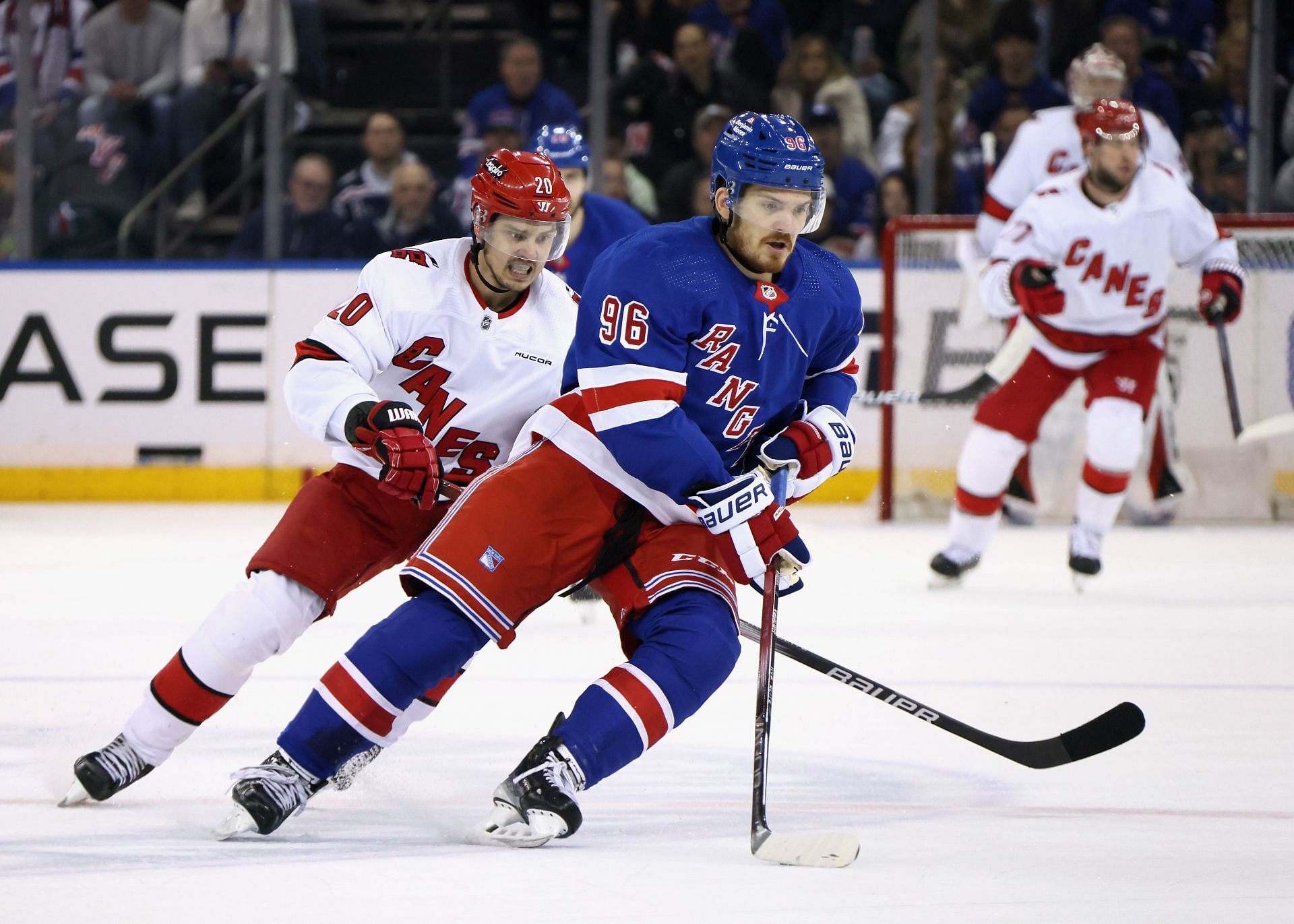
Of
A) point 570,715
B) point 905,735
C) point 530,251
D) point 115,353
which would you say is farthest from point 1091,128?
point 115,353

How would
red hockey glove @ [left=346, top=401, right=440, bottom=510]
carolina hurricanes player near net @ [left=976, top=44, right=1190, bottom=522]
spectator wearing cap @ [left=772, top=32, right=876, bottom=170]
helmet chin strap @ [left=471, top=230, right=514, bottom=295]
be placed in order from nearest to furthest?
red hockey glove @ [left=346, top=401, right=440, bottom=510]
helmet chin strap @ [left=471, top=230, right=514, bottom=295]
carolina hurricanes player near net @ [left=976, top=44, right=1190, bottom=522]
spectator wearing cap @ [left=772, top=32, right=876, bottom=170]

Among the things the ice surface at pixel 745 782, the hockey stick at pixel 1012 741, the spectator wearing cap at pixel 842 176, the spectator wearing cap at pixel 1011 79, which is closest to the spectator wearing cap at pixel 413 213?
the spectator wearing cap at pixel 842 176

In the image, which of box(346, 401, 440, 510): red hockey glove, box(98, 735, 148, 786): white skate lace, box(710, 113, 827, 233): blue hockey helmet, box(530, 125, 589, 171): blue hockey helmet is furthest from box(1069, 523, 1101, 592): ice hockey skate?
box(98, 735, 148, 786): white skate lace

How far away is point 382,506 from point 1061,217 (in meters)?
3.21

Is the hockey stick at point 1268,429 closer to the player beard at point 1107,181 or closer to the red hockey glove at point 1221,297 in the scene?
the red hockey glove at point 1221,297

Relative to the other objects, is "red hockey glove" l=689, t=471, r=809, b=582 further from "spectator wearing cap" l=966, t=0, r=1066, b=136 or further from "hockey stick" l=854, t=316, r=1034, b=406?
"spectator wearing cap" l=966, t=0, r=1066, b=136

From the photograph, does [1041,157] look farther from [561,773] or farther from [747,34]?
[561,773]

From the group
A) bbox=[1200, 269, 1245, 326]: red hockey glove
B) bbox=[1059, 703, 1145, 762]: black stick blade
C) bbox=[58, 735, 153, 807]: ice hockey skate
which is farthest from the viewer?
bbox=[1200, 269, 1245, 326]: red hockey glove

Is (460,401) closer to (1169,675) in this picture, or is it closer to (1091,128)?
(1169,675)

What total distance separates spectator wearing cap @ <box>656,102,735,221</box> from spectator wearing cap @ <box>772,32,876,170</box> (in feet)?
0.76

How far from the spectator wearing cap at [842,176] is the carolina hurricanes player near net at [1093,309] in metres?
1.88

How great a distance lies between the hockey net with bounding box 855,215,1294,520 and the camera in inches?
277

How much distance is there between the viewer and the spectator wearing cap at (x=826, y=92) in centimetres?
739

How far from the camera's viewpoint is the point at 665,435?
2518 mm
